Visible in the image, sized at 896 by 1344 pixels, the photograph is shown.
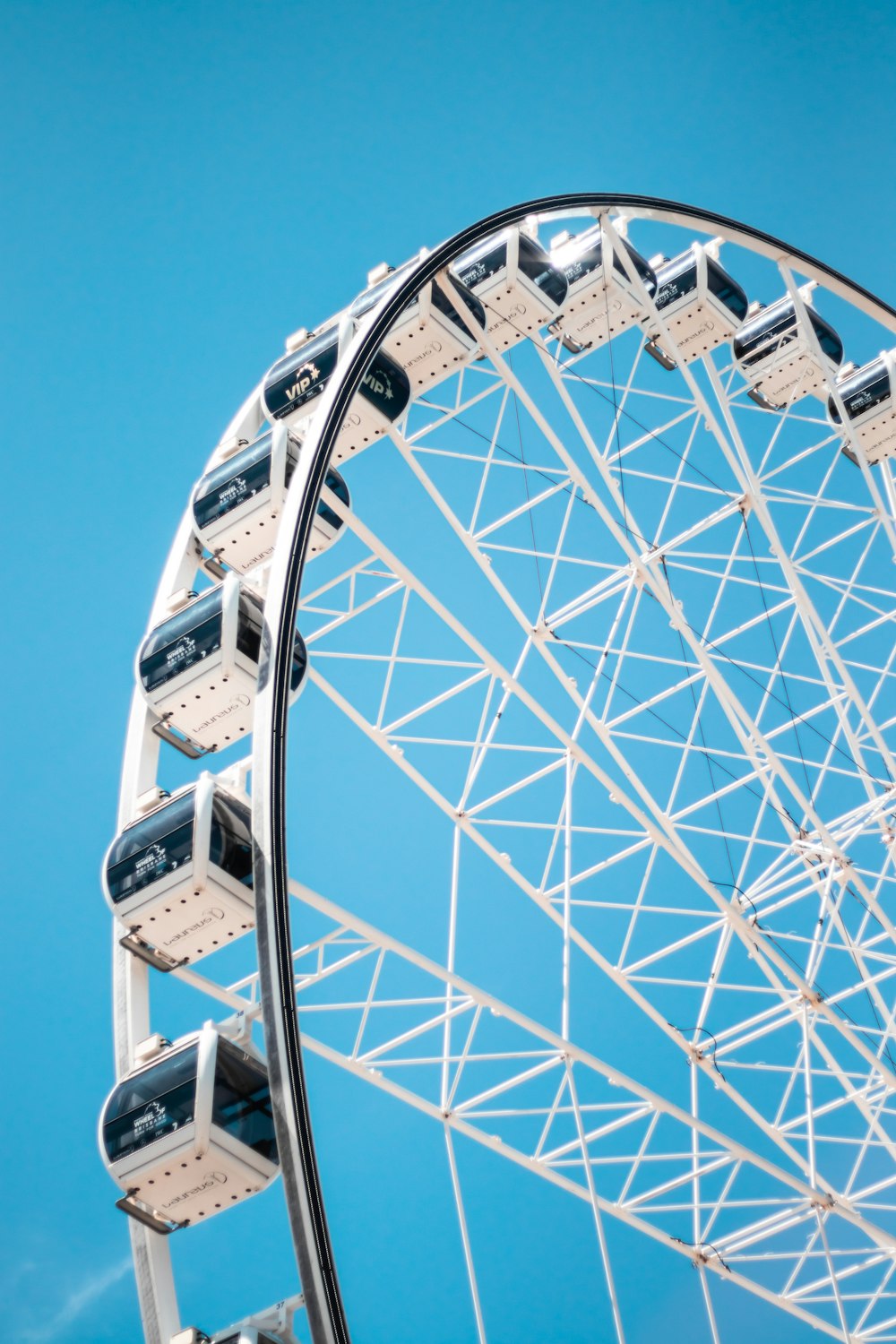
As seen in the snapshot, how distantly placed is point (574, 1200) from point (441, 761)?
13.8 m

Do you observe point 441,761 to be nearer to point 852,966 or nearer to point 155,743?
point 852,966

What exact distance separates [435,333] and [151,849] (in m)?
6.79

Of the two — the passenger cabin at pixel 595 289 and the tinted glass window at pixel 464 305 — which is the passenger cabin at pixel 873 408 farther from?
the tinted glass window at pixel 464 305

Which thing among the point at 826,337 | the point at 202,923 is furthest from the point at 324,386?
the point at 826,337

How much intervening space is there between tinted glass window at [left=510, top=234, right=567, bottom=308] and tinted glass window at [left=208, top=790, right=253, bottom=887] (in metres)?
8.10

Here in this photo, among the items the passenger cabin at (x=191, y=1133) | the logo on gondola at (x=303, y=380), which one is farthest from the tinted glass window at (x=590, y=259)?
the passenger cabin at (x=191, y=1133)

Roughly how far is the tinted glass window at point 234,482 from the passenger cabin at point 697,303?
23.3 ft

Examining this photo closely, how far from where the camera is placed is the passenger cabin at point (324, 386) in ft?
53.3

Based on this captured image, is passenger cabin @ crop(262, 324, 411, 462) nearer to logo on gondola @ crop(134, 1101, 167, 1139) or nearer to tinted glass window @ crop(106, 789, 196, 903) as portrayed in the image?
tinted glass window @ crop(106, 789, 196, 903)

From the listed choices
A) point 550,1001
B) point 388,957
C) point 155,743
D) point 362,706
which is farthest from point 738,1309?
point 155,743

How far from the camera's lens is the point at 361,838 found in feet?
162

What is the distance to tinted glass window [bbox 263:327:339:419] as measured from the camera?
17.8m

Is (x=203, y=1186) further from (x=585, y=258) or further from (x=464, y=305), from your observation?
(x=585, y=258)

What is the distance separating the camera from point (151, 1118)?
1264 cm
